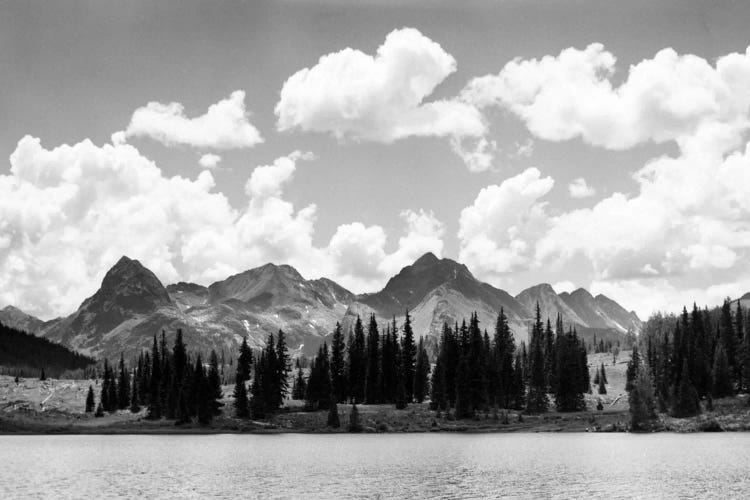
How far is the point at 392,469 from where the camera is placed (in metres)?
70.9

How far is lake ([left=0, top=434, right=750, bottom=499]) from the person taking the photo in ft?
179

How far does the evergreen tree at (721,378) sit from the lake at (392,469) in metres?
54.7

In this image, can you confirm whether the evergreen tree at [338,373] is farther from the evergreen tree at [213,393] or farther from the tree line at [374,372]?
the evergreen tree at [213,393]

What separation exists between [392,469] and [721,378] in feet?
381

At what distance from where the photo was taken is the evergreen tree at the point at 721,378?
159250 millimetres

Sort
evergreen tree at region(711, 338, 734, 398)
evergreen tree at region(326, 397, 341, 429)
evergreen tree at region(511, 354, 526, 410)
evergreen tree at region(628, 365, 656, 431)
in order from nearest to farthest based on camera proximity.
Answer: evergreen tree at region(628, 365, 656, 431) → evergreen tree at region(326, 397, 341, 429) → evergreen tree at region(711, 338, 734, 398) → evergreen tree at region(511, 354, 526, 410)

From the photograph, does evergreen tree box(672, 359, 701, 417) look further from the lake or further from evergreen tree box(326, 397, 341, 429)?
evergreen tree box(326, 397, 341, 429)

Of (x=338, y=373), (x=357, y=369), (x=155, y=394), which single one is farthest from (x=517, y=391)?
(x=155, y=394)

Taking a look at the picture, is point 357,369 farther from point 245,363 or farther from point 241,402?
point 241,402

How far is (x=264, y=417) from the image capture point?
154375mm

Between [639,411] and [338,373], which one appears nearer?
[639,411]

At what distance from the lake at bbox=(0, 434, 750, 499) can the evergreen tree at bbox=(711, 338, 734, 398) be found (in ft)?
179

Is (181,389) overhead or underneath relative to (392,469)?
overhead

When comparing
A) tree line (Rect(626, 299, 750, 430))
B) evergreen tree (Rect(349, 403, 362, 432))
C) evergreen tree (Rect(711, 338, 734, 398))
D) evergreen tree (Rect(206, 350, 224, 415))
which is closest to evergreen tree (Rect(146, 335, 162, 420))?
evergreen tree (Rect(206, 350, 224, 415))
